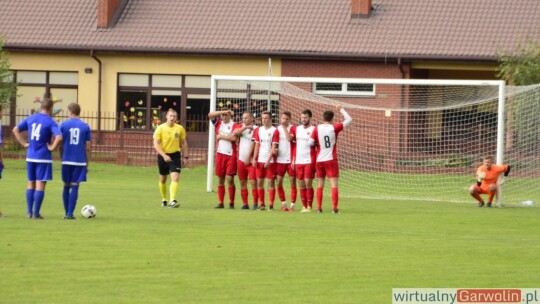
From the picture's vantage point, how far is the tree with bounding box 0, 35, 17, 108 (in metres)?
41.6

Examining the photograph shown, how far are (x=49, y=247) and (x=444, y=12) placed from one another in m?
31.4

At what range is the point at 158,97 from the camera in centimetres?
4584

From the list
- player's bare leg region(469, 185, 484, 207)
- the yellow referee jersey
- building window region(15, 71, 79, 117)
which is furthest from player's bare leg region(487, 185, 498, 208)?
building window region(15, 71, 79, 117)

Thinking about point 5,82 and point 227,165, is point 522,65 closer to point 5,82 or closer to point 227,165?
point 227,165

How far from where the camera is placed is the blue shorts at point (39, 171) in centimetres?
1905

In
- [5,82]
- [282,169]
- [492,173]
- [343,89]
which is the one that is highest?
[5,82]

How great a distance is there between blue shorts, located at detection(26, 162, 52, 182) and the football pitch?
696mm

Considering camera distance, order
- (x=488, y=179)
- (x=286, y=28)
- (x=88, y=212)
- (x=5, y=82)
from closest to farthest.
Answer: (x=88, y=212)
(x=488, y=179)
(x=5, y=82)
(x=286, y=28)

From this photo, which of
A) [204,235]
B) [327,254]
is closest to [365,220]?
[204,235]

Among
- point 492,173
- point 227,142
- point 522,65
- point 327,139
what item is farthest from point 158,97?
point 327,139

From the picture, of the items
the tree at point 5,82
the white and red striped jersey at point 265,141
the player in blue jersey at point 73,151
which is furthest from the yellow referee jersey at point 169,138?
the tree at point 5,82

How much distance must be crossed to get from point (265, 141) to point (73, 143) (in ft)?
17.4

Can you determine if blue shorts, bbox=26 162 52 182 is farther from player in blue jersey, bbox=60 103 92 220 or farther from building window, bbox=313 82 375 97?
building window, bbox=313 82 375 97

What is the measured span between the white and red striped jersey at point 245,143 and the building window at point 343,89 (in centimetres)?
1673
